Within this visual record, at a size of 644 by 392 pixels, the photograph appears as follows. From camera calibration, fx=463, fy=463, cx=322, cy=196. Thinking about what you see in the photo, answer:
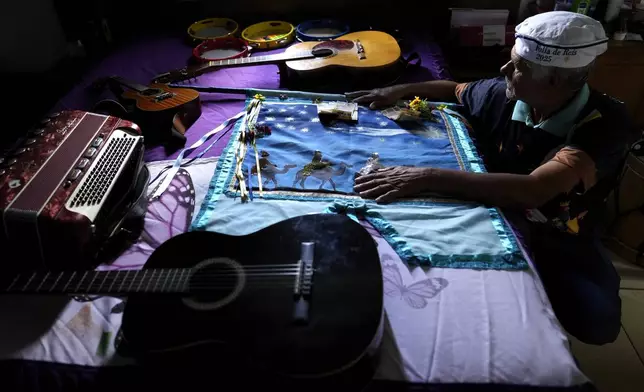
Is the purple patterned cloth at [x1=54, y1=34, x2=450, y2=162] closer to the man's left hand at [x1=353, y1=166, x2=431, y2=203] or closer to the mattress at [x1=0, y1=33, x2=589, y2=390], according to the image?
the man's left hand at [x1=353, y1=166, x2=431, y2=203]

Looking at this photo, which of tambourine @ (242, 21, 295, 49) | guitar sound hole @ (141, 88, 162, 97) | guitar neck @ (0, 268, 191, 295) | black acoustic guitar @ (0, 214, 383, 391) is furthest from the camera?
tambourine @ (242, 21, 295, 49)

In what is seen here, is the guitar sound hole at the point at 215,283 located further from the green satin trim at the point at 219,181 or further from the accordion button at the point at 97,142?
the accordion button at the point at 97,142

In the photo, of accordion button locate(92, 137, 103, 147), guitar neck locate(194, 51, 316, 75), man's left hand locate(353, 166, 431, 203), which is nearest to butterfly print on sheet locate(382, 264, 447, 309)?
man's left hand locate(353, 166, 431, 203)

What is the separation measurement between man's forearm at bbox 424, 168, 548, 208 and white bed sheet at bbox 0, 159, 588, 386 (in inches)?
8.8

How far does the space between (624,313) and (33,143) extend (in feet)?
6.77

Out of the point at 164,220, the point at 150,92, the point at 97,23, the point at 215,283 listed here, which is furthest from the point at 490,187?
the point at 97,23

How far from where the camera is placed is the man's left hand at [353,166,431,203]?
51.0 inches

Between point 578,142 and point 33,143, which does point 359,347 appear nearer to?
point 578,142

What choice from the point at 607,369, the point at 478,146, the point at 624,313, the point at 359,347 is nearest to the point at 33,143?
the point at 359,347

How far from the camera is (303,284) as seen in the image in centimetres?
94

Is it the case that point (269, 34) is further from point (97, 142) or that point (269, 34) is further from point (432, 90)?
point (97, 142)

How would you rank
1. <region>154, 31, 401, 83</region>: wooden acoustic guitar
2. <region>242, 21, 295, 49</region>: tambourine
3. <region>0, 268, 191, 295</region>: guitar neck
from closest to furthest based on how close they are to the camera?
1. <region>0, 268, 191, 295</region>: guitar neck
2. <region>154, 31, 401, 83</region>: wooden acoustic guitar
3. <region>242, 21, 295, 49</region>: tambourine

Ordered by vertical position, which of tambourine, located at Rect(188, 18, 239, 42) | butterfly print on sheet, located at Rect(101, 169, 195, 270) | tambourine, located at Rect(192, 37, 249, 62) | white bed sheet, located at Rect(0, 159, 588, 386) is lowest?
white bed sheet, located at Rect(0, 159, 588, 386)

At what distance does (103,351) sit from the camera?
36.9 inches
